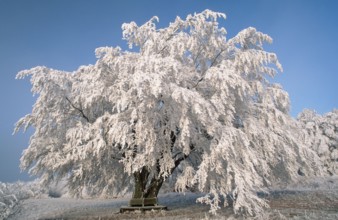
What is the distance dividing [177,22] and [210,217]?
840cm

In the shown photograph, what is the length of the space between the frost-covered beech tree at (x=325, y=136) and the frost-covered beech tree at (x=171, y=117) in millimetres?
27517

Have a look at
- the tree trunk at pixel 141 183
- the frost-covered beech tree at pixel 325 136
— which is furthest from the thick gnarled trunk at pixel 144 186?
the frost-covered beech tree at pixel 325 136

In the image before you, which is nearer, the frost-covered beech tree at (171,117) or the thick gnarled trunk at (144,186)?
the frost-covered beech tree at (171,117)

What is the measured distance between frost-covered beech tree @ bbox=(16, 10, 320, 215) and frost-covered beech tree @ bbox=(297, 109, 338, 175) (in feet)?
90.3

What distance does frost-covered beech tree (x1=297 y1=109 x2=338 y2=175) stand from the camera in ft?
137

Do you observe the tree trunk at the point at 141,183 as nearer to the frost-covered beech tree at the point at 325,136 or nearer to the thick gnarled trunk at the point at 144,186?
the thick gnarled trunk at the point at 144,186

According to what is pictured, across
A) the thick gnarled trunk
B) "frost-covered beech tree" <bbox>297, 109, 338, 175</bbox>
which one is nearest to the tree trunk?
the thick gnarled trunk

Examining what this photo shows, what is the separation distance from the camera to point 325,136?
1705 inches

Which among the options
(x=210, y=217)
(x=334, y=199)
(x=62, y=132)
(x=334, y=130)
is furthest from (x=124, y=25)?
(x=334, y=130)

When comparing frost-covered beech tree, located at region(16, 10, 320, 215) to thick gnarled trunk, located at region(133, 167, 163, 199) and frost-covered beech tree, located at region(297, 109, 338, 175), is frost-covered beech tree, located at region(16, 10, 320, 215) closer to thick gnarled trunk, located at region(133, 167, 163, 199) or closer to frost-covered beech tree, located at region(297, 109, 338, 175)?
thick gnarled trunk, located at region(133, 167, 163, 199)

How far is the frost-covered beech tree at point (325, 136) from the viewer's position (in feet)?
137

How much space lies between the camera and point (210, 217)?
12703 mm

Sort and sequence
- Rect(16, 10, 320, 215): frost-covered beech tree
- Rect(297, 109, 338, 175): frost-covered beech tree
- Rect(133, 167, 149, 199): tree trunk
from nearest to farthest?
Rect(16, 10, 320, 215): frost-covered beech tree → Rect(133, 167, 149, 199): tree trunk → Rect(297, 109, 338, 175): frost-covered beech tree

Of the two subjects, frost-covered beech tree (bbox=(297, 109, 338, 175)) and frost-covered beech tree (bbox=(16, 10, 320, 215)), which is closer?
frost-covered beech tree (bbox=(16, 10, 320, 215))
